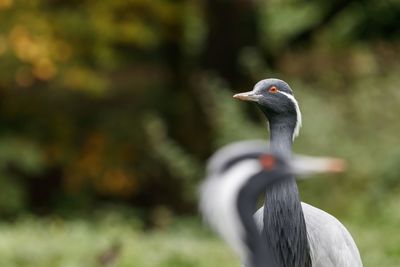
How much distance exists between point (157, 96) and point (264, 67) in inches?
113

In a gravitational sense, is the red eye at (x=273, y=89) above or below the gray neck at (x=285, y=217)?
above

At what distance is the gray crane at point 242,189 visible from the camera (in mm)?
3914

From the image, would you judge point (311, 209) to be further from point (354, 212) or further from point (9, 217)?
point (9, 217)

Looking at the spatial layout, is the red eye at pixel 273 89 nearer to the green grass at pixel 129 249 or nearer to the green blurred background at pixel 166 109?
the green grass at pixel 129 249

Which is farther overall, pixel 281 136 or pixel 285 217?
pixel 281 136

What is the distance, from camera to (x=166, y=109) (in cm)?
1917

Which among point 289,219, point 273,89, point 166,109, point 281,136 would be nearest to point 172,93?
point 166,109

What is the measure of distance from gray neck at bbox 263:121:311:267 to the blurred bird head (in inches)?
1.3

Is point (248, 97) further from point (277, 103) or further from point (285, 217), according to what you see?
point (285, 217)

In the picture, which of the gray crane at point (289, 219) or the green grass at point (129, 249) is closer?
the gray crane at point (289, 219)

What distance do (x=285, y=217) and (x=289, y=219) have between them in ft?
0.09

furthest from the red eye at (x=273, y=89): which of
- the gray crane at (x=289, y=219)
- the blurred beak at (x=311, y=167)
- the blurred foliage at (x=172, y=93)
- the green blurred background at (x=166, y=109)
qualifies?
the blurred foliage at (x=172, y=93)

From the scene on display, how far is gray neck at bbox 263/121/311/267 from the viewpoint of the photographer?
555 centimetres

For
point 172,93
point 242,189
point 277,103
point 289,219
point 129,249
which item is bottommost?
point 242,189
